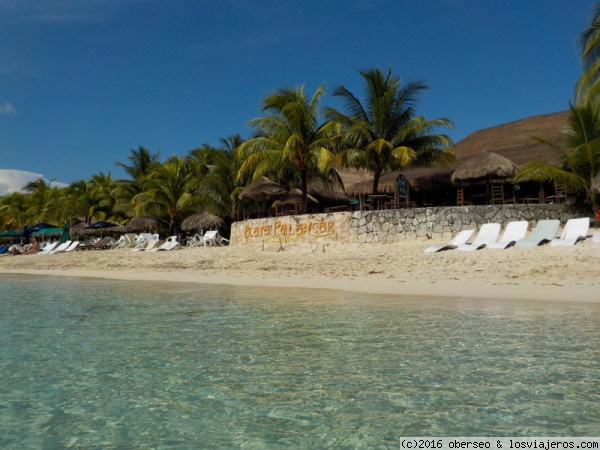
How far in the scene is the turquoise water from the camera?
2467mm

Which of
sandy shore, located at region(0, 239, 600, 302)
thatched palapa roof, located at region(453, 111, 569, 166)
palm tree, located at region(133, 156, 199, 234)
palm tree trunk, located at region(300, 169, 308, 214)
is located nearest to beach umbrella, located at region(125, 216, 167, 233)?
palm tree, located at region(133, 156, 199, 234)

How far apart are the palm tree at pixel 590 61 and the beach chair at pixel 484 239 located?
17.0 feet

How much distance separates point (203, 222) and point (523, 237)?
14.8m

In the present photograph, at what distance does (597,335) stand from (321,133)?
15267 mm

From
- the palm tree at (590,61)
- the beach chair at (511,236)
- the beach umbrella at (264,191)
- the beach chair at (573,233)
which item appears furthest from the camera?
the beach umbrella at (264,191)

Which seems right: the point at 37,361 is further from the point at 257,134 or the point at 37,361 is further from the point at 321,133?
the point at 257,134

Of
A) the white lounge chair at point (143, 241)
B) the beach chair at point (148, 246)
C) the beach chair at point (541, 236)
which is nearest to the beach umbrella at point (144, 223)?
the white lounge chair at point (143, 241)

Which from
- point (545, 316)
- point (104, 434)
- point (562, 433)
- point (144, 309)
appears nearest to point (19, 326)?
point (144, 309)

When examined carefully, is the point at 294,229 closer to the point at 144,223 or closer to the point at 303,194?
the point at 303,194

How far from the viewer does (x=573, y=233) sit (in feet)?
37.8

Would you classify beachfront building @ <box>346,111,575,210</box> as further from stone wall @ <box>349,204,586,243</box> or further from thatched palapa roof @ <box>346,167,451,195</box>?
stone wall @ <box>349,204,586,243</box>

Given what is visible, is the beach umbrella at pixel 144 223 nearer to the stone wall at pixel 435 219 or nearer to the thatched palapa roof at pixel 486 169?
the stone wall at pixel 435 219

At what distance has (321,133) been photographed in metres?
19.0

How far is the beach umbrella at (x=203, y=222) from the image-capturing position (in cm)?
2320
